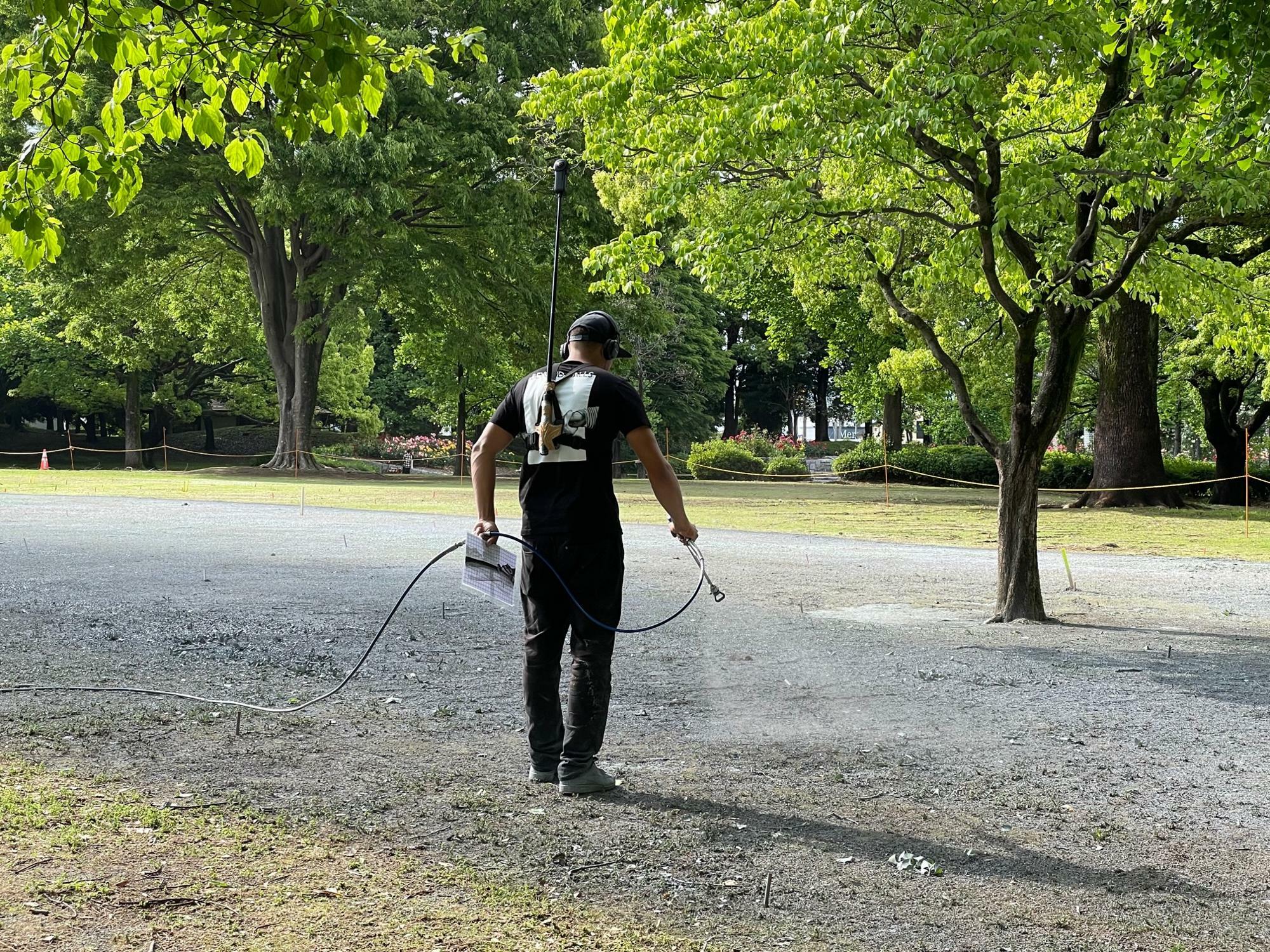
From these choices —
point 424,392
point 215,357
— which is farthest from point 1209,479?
point 215,357

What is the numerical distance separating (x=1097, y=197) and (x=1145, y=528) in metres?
11.9

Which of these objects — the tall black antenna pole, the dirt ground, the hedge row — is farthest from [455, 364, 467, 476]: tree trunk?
the tall black antenna pole

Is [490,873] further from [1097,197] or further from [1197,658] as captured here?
[1097,197]

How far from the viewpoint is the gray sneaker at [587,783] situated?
474 cm

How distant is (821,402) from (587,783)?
67.9m

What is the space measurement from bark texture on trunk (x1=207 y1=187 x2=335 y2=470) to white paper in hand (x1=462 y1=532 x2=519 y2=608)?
32.1 m

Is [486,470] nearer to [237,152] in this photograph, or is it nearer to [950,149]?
[237,152]

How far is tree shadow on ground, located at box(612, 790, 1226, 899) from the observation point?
3.87m

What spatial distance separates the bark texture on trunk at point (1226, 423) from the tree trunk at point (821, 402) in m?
36.6

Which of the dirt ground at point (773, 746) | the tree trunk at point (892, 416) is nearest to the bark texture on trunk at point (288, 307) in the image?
the tree trunk at point (892, 416)

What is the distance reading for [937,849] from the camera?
4164mm

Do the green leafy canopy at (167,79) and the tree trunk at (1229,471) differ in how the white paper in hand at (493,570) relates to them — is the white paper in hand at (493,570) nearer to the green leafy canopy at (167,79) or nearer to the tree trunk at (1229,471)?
the green leafy canopy at (167,79)

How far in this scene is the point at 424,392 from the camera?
1994 inches

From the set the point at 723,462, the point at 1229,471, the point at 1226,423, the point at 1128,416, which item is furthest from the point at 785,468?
the point at 1128,416
